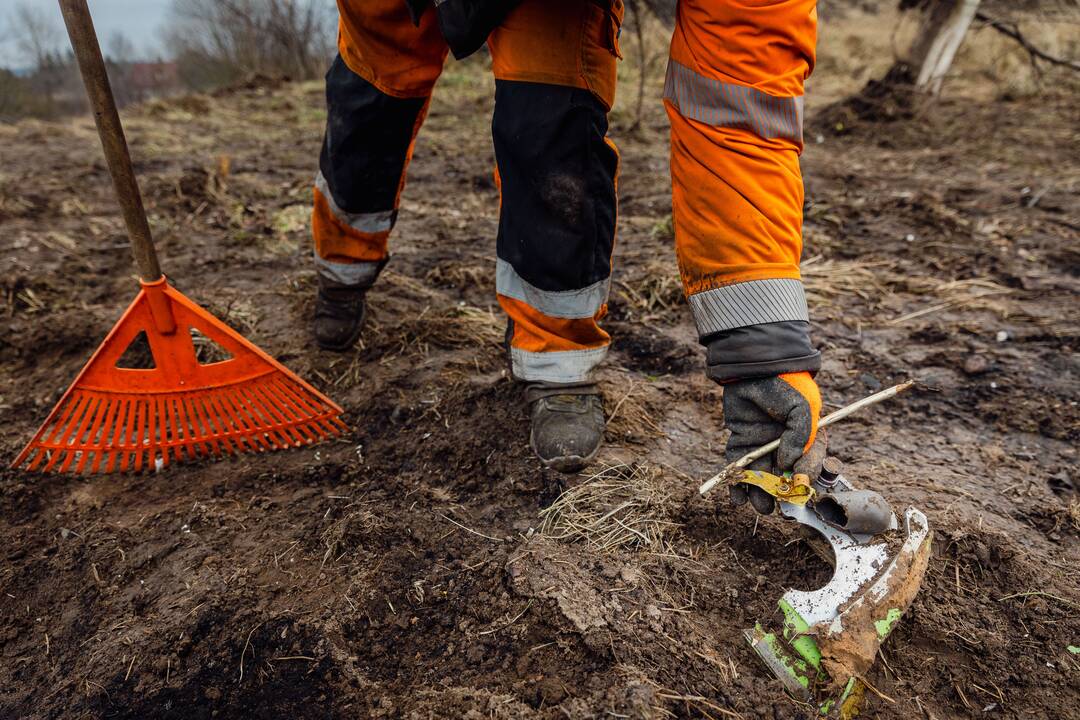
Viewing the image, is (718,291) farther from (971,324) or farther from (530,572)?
(971,324)

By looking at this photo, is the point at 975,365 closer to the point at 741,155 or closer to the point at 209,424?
the point at 741,155

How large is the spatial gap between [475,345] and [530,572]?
43.8 inches

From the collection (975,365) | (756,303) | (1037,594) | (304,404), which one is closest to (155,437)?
(304,404)

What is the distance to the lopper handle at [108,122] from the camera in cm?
156

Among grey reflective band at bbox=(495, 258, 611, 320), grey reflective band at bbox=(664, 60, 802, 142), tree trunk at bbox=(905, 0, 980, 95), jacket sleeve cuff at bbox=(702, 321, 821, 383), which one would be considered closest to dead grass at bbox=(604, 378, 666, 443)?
grey reflective band at bbox=(495, 258, 611, 320)

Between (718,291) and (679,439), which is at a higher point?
(718,291)

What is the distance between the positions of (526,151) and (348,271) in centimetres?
93

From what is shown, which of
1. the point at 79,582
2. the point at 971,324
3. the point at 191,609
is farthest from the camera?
the point at 971,324

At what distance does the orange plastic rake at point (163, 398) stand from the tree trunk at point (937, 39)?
5.82m

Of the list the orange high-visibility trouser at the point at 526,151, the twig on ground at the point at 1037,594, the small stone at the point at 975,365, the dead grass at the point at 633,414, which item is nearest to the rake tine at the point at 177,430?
the orange high-visibility trouser at the point at 526,151

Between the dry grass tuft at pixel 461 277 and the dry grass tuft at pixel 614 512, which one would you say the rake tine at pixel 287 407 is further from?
the dry grass tuft at pixel 461 277

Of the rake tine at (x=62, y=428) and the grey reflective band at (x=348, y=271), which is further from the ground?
the grey reflective band at (x=348, y=271)

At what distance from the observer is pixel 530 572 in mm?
1461

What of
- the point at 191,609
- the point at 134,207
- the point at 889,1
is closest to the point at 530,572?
the point at 191,609
